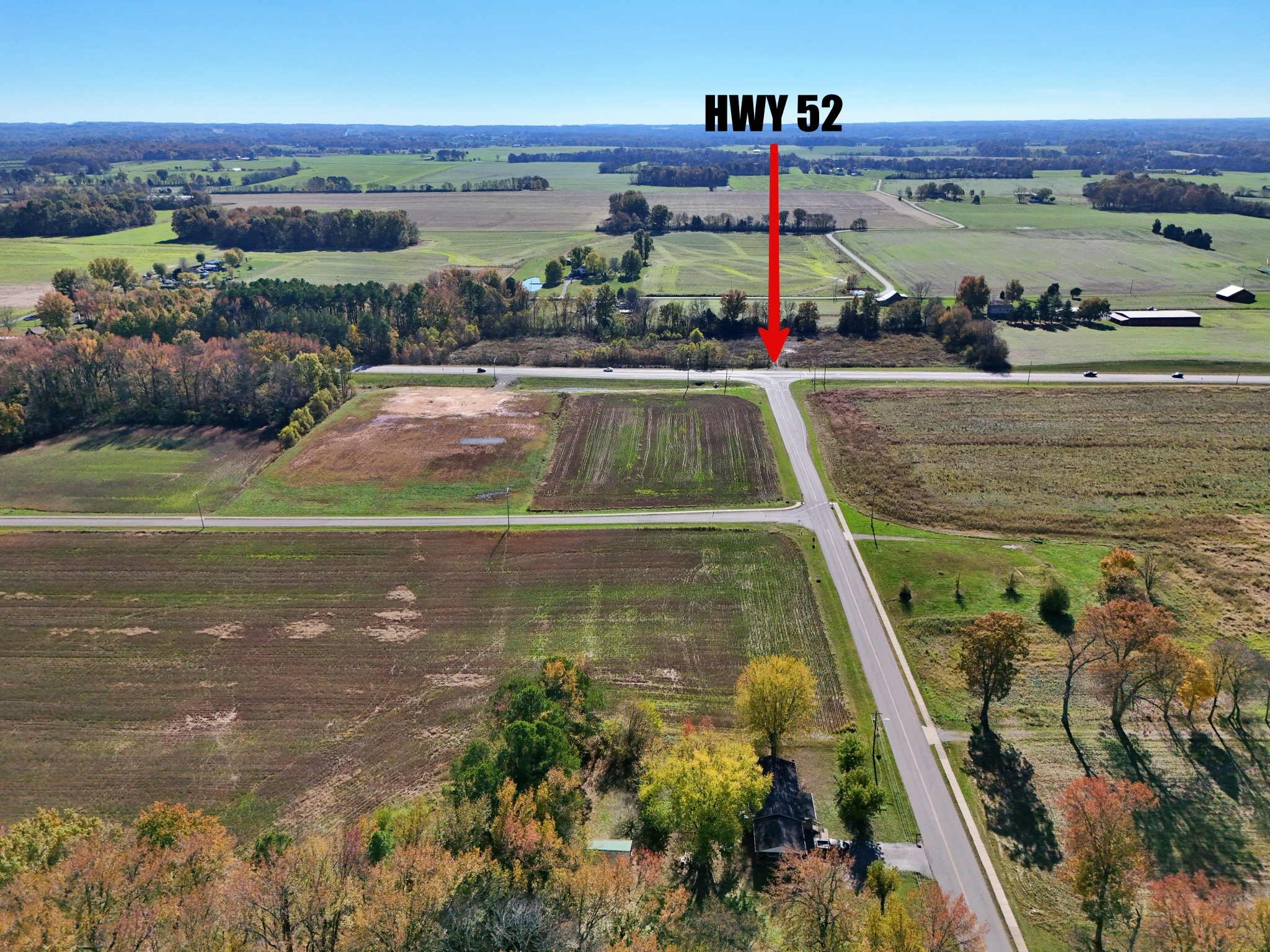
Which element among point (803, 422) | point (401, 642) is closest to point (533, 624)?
point (401, 642)

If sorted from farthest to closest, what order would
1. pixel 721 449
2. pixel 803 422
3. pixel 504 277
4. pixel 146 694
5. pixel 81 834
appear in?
pixel 504 277
pixel 803 422
pixel 721 449
pixel 146 694
pixel 81 834

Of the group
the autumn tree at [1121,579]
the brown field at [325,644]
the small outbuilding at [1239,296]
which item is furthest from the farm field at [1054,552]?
the small outbuilding at [1239,296]

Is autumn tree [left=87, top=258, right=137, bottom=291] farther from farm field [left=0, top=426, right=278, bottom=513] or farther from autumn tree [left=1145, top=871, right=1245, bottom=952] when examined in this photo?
autumn tree [left=1145, top=871, right=1245, bottom=952]

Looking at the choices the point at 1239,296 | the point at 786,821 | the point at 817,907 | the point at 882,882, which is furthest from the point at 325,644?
the point at 1239,296

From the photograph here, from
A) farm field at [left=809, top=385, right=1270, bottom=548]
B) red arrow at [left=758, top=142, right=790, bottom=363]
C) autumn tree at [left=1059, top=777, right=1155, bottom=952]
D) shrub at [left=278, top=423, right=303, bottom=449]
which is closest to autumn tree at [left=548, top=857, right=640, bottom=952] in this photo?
autumn tree at [left=1059, top=777, right=1155, bottom=952]

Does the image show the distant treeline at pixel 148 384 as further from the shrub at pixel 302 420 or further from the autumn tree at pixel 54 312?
the autumn tree at pixel 54 312

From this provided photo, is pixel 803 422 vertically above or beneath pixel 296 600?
above

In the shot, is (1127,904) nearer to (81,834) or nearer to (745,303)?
(81,834)
